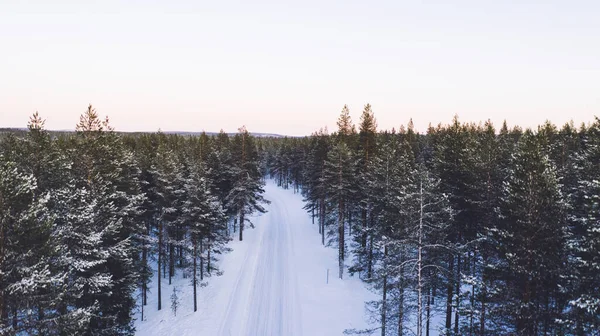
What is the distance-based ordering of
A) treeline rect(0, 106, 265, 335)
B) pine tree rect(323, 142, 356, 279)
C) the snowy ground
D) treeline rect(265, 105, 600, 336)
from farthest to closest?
1. pine tree rect(323, 142, 356, 279)
2. the snowy ground
3. treeline rect(265, 105, 600, 336)
4. treeline rect(0, 106, 265, 335)

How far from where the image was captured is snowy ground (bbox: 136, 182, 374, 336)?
2634cm

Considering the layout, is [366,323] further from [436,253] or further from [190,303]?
[190,303]

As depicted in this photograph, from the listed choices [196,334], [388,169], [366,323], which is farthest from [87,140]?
[366,323]

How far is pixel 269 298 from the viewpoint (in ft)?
101

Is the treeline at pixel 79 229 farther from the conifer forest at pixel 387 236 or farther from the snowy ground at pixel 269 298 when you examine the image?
the snowy ground at pixel 269 298

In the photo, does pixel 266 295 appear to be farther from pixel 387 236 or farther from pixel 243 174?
pixel 243 174

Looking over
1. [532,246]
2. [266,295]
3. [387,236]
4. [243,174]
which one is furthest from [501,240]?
[243,174]

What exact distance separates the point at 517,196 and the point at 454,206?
9308 mm

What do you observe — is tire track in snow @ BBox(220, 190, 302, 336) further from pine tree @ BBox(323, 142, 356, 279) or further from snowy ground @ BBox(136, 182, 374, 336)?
pine tree @ BBox(323, 142, 356, 279)

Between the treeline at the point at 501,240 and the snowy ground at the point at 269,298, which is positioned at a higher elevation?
the treeline at the point at 501,240

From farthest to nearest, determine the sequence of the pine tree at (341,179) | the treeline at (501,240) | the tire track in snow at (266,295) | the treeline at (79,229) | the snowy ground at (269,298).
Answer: the pine tree at (341,179) < the snowy ground at (269,298) < the tire track in snow at (266,295) < the treeline at (501,240) < the treeline at (79,229)

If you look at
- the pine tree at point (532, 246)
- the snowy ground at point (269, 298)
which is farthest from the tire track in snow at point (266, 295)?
the pine tree at point (532, 246)

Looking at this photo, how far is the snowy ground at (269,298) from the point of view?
2634 cm

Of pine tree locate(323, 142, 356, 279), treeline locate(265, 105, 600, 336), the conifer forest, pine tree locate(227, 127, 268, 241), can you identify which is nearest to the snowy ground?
the conifer forest
